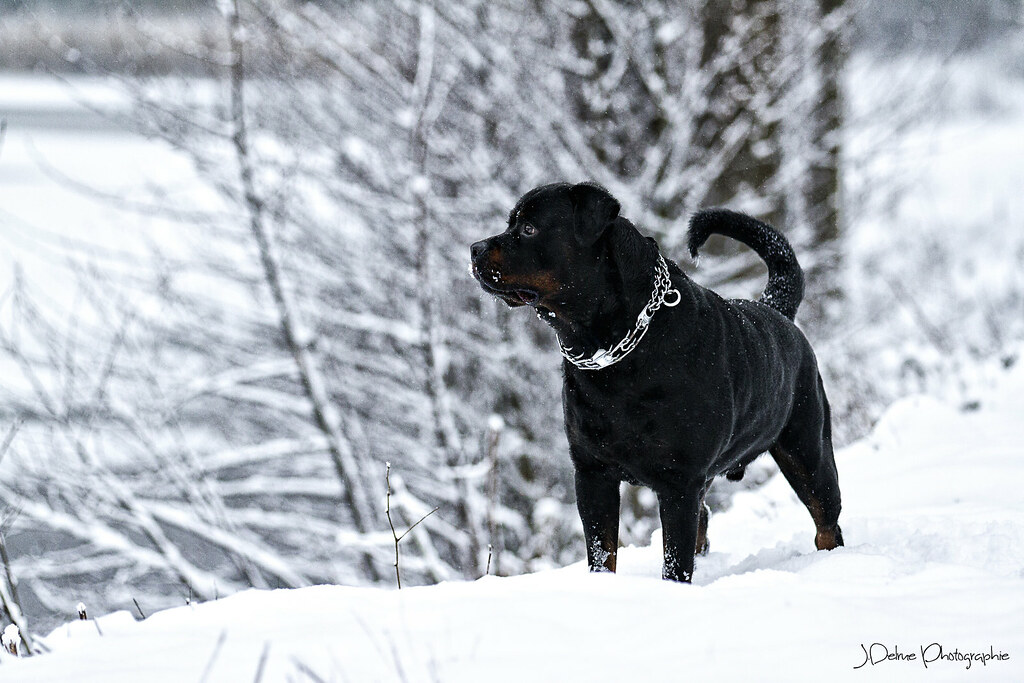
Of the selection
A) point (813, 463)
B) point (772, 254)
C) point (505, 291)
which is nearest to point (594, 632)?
point (505, 291)

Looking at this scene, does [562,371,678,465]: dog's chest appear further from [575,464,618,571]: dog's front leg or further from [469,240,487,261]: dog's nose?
[469,240,487,261]: dog's nose

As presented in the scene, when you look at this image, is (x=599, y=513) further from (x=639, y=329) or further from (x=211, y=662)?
(x=211, y=662)

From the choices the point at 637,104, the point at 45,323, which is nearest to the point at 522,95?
the point at 637,104

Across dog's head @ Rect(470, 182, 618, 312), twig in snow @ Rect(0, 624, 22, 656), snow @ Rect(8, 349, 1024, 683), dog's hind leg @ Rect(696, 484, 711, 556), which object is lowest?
dog's hind leg @ Rect(696, 484, 711, 556)

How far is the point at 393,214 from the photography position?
309 inches

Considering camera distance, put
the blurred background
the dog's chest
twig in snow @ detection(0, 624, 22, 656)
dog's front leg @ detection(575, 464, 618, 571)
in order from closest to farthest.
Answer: twig in snow @ detection(0, 624, 22, 656) → the dog's chest → dog's front leg @ detection(575, 464, 618, 571) → the blurred background

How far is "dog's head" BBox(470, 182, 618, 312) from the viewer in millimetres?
2688

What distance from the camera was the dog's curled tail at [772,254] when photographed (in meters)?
3.38

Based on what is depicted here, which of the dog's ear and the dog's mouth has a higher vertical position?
the dog's ear

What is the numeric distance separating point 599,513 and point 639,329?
2.01 ft

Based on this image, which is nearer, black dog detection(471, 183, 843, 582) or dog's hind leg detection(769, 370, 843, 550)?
black dog detection(471, 183, 843, 582)

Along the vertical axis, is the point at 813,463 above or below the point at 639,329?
below

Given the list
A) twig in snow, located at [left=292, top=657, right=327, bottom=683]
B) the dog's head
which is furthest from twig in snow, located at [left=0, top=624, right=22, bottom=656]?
the dog's head

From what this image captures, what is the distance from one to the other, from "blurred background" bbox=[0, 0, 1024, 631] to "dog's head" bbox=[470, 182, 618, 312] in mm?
4059
